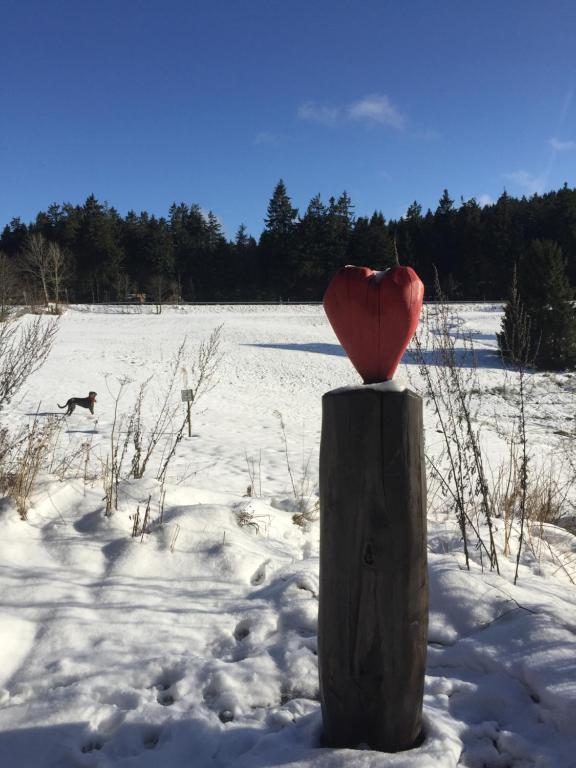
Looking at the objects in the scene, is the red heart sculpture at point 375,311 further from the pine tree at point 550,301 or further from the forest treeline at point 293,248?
the forest treeline at point 293,248

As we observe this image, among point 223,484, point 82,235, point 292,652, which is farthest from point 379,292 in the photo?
point 82,235

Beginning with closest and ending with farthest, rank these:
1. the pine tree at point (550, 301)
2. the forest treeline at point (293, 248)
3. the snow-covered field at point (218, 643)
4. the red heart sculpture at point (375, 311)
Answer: the red heart sculpture at point (375, 311) → the snow-covered field at point (218, 643) → the pine tree at point (550, 301) → the forest treeline at point (293, 248)

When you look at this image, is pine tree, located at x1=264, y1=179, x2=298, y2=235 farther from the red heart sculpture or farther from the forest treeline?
the red heart sculpture

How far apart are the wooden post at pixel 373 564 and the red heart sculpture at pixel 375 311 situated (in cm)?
10

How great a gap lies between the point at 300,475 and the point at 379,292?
5116 mm

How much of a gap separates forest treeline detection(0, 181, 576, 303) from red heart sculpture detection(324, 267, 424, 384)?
39.4 meters

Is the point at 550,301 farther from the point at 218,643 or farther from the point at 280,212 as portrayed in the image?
the point at 280,212

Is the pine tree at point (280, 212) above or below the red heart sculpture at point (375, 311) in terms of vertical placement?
above

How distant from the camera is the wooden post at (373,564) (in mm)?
1517

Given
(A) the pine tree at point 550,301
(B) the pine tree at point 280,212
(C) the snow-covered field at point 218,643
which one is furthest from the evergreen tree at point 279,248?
(C) the snow-covered field at point 218,643

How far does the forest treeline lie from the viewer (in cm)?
4397

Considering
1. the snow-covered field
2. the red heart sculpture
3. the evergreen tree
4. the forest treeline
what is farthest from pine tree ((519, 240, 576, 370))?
the evergreen tree

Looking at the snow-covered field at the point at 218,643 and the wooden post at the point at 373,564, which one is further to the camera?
the snow-covered field at the point at 218,643

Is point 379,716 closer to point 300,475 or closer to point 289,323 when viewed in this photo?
point 300,475
